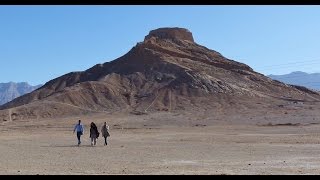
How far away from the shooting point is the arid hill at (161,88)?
8744cm

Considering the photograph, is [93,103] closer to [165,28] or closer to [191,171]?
[165,28]

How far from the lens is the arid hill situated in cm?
8744

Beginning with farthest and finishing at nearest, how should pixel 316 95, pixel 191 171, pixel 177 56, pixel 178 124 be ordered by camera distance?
1. pixel 177 56
2. pixel 316 95
3. pixel 178 124
4. pixel 191 171

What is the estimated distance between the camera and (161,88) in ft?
312

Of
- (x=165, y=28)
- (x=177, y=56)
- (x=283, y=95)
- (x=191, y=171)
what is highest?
(x=165, y=28)

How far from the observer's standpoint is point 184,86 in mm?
94875

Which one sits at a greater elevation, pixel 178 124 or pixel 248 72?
pixel 248 72

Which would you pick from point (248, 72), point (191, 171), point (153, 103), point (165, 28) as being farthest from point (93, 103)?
point (191, 171)

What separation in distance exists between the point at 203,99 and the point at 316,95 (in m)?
26.6

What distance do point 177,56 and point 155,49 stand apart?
4917 mm

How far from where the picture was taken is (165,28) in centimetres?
12888

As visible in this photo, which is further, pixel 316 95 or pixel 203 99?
pixel 316 95
